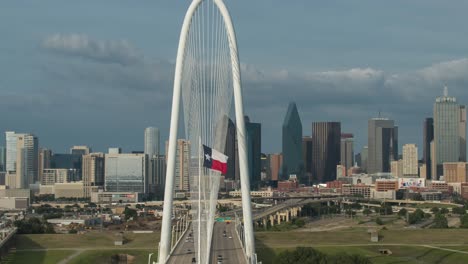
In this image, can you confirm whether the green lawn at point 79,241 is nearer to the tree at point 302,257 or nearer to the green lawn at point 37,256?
the green lawn at point 37,256

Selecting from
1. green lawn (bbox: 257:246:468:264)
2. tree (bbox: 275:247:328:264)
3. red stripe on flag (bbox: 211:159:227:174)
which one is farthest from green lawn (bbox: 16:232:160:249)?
red stripe on flag (bbox: 211:159:227:174)

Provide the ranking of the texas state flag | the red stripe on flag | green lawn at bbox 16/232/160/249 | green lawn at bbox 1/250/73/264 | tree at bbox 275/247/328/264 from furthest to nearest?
1. green lawn at bbox 16/232/160/249
2. green lawn at bbox 1/250/73/264
3. tree at bbox 275/247/328/264
4. the red stripe on flag
5. the texas state flag

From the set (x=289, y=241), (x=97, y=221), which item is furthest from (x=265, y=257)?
(x=97, y=221)

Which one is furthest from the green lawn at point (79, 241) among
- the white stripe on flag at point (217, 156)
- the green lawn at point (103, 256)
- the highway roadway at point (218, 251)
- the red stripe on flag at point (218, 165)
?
the white stripe on flag at point (217, 156)

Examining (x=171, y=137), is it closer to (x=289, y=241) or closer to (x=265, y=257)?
(x=265, y=257)

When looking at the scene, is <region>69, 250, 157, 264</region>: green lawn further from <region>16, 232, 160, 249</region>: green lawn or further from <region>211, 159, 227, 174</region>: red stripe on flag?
<region>211, 159, 227, 174</region>: red stripe on flag

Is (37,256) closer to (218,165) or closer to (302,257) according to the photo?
(302,257)

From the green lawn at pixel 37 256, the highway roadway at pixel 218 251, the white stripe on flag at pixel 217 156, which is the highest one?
the white stripe on flag at pixel 217 156
